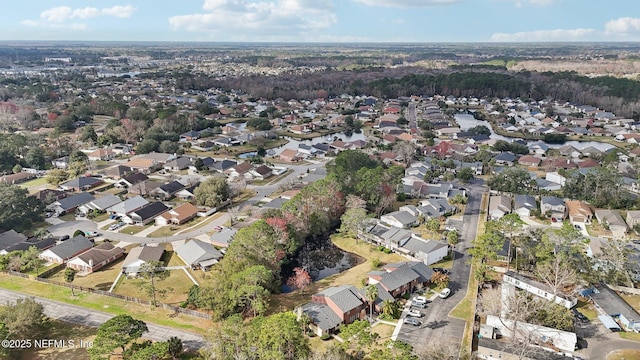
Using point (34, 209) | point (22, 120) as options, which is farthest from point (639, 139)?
point (22, 120)

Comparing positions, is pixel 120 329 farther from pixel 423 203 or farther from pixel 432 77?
pixel 432 77

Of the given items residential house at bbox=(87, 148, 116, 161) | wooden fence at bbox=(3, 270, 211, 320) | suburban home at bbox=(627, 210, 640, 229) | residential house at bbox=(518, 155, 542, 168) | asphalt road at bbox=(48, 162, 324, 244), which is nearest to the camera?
wooden fence at bbox=(3, 270, 211, 320)

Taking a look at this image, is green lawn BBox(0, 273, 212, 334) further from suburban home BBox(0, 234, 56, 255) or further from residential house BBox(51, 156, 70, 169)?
→ residential house BBox(51, 156, 70, 169)

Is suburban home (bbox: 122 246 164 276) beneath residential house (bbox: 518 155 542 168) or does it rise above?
beneath

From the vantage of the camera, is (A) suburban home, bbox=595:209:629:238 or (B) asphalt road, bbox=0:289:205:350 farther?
(A) suburban home, bbox=595:209:629:238

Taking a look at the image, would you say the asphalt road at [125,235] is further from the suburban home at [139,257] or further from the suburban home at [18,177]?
the suburban home at [18,177]

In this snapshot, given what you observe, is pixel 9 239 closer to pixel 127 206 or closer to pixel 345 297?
pixel 127 206

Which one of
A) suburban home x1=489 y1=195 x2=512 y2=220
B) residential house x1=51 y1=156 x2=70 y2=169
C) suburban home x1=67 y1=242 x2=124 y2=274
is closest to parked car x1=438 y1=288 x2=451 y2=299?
suburban home x1=489 y1=195 x2=512 y2=220

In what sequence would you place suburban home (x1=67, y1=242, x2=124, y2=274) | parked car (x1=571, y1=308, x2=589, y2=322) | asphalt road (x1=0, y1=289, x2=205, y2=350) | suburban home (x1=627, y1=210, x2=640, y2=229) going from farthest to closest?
suburban home (x1=627, y1=210, x2=640, y2=229), suburban home (x1=67, y1=242, x2=124, y2=274), parked car (x1=571, y1=308, x2=589, y2=322), asphalt road (x1=0, y1=289, x2=205, y2=350)
